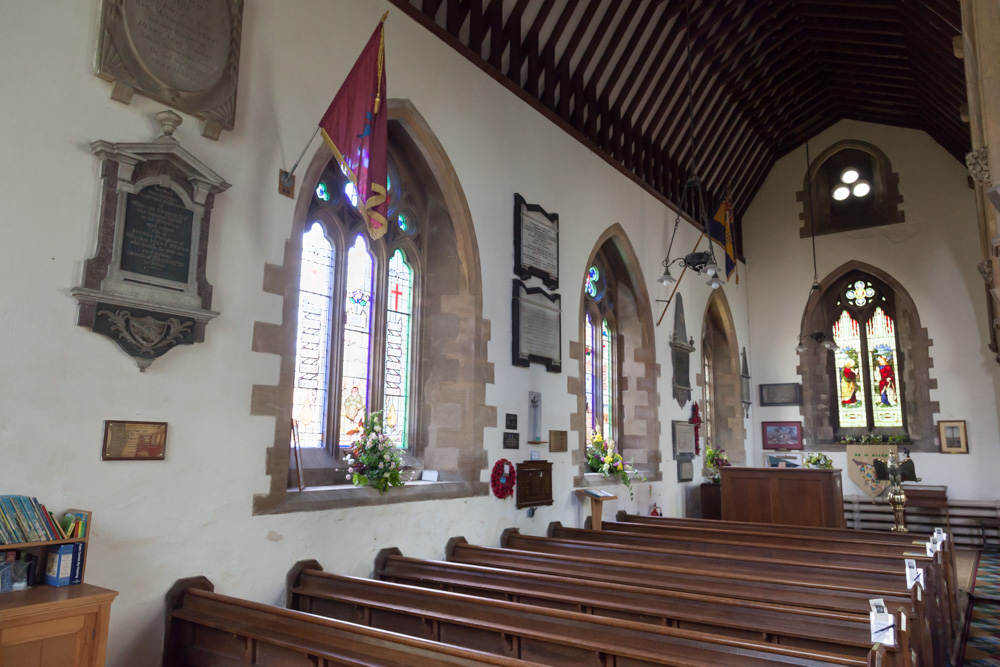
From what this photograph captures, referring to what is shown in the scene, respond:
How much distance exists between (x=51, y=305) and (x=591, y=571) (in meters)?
3.18

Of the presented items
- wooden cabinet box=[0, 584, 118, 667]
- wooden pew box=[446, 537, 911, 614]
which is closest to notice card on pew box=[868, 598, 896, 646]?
wooden pew box=[446, 537, 911, 614]

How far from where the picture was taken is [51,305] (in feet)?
10.8

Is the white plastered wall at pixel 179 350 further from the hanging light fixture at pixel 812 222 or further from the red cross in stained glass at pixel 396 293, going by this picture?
the hanging light fixture at pixel 812 222

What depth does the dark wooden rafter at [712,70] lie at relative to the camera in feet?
22.3

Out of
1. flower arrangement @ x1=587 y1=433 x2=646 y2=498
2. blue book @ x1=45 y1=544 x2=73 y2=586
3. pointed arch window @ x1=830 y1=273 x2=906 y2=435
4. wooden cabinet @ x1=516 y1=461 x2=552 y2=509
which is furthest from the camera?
pointed arch window @ x1=830 y1=273 x2=906 y2=435

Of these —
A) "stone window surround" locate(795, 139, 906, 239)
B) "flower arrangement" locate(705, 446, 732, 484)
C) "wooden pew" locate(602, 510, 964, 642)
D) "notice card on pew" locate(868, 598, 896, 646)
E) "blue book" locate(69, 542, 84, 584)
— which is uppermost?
"stone window surround" locate(795, 139, 906, 239)

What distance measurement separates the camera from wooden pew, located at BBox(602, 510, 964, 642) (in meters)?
4.93

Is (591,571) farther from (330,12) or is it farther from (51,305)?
(330,12)

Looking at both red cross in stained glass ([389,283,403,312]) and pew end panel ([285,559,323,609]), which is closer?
pew end panel ([285,559,323,609])

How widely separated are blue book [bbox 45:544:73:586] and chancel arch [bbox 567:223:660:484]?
6132 mm

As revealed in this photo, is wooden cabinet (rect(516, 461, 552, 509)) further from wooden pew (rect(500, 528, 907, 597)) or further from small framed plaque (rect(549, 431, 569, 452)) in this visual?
wooden pew (rect(500, 528, 907, 597))

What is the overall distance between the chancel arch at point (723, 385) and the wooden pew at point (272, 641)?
8945mm

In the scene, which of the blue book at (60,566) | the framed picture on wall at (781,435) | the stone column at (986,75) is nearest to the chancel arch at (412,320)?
the blue book at (60,566)

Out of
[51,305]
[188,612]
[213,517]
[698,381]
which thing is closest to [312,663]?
[188,612]
